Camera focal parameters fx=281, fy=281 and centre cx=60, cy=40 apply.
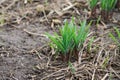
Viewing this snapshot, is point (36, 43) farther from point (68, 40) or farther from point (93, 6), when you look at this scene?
point (93, 6)

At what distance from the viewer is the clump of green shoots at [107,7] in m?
2.28

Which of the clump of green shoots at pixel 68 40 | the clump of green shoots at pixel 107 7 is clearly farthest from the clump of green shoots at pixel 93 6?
the clump of green shoots at pixel 68 40

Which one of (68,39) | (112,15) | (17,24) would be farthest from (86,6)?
(68,39)

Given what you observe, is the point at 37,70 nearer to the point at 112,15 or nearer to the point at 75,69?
the point at 75,69

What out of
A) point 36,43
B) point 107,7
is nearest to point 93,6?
point 107,7

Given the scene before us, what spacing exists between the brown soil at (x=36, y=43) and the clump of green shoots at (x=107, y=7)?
8 centimetres

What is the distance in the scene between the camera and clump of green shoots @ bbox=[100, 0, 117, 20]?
7.47 ft

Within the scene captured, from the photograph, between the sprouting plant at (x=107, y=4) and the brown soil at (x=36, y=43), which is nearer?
the brown soil at (x=36, y=43)

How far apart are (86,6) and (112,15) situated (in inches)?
11.1

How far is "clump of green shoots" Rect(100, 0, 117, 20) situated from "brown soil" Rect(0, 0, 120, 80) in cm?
8

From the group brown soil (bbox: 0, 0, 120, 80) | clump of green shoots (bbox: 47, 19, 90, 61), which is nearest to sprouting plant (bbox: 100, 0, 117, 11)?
brown soil (bbox: 0, 0, 120, 80)

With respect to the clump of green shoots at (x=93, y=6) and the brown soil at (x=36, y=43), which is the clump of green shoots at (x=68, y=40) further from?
the clump of green shoots at (x=93, y=6)

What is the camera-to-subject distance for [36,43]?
7.14 ft

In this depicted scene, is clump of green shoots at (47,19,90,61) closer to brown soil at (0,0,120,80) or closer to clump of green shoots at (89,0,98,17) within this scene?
brown soil at (0,0,120,80)
